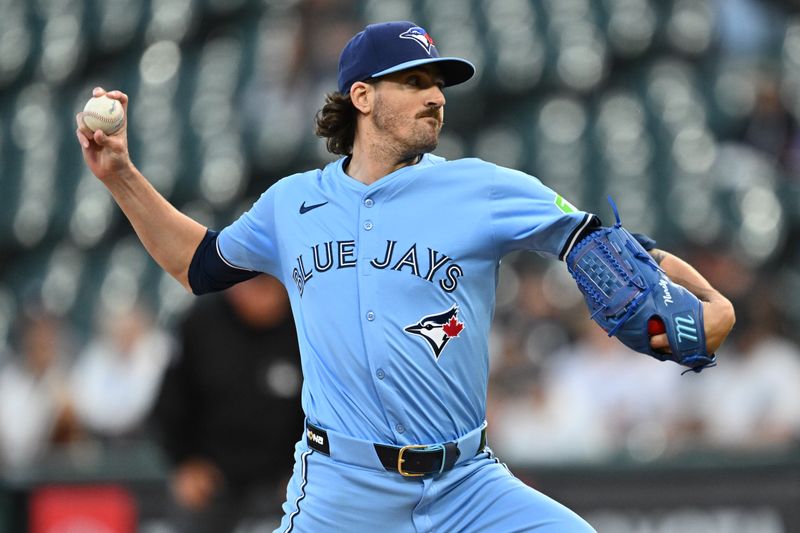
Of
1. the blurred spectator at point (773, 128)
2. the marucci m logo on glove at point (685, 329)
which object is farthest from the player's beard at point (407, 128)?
the blurred spectator at point (773, 128)

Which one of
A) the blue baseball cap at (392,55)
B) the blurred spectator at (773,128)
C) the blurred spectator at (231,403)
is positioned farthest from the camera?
the blurred spectator at (773,128)

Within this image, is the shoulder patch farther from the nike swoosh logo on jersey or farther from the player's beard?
the nike swoosh logo on jersey

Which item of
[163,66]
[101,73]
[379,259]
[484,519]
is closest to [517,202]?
[379,259]

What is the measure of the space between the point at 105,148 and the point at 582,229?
1.47 metres

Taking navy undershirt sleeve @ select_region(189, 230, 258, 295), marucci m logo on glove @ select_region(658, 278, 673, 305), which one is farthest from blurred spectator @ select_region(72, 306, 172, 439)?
marucci m logo on glove @ select_region(658, 278, 673, 305)

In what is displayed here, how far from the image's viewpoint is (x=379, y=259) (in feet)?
12.6

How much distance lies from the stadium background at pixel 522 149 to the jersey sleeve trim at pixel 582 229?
3.57m

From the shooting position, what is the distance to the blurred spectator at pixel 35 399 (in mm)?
8641

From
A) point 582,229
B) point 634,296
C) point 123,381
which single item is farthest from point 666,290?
point 123,381

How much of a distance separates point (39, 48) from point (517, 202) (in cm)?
1052

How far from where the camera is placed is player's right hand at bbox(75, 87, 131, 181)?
13.4 feet

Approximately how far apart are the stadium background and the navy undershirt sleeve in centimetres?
332

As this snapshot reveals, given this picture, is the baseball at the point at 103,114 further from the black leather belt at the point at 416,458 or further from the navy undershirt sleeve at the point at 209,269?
the black leather belt at the point at 416,458

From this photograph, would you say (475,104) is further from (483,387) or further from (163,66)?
(483,387)
